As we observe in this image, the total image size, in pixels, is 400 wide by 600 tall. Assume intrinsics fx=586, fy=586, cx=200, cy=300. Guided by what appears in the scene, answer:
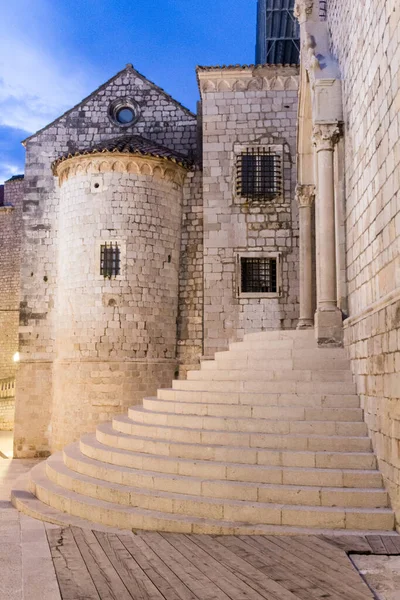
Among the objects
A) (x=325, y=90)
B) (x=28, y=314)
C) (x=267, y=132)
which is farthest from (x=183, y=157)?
(x=325, y=90)

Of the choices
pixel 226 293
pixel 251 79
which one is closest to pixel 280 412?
pixel 226 293

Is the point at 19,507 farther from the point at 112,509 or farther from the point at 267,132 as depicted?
the point at 267,132

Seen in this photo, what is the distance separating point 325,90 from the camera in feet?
33.5

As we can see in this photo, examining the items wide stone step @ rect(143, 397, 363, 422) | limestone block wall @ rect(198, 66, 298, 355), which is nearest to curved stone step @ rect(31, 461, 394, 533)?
wide stone step @ rect(143, 397, 363, 422)

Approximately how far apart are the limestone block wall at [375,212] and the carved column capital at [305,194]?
426 cm

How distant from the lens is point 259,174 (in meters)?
17.7

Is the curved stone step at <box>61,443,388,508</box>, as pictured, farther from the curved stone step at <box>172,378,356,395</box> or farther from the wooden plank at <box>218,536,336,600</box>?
the curved stone step at <box>172,378,356,395</box>

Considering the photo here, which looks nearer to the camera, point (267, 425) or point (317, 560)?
point (317, 560)

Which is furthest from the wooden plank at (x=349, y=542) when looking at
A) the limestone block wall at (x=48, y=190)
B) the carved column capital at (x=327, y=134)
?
the limestone block wall at (x=48, y=190)

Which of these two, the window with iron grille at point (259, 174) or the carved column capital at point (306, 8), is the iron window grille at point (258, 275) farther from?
the carved column capital at point (306, 8)

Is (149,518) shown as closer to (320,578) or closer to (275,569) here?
(275,569)

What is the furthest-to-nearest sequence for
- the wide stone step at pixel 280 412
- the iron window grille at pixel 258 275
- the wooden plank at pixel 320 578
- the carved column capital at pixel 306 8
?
the iron window grille at pixel 258 275, the carved column capital at pixel 306 8, the wide stone step at pixel 280 412, the wooden plank at pixel 320 578

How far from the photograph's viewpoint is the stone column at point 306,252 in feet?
45.8

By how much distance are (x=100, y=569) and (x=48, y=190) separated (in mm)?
15361
